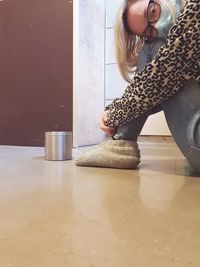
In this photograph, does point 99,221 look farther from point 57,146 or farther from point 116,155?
point 57,146

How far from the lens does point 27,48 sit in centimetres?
171

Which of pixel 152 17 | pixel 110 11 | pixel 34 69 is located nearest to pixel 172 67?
pixel 152 17

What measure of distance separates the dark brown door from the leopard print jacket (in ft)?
3.10

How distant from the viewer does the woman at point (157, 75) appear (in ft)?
2.09

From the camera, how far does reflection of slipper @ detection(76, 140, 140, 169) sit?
860mm

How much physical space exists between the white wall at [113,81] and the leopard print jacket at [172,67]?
140 cm

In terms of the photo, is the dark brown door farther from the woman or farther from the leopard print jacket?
the leopard print jacket

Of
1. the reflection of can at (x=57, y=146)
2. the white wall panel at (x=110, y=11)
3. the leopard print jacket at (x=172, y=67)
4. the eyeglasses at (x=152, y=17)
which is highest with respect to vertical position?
the white wall panel at (x=110, y=11)

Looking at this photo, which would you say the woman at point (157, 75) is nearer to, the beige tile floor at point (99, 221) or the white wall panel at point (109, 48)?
the beige tile floor at point (99, 221)

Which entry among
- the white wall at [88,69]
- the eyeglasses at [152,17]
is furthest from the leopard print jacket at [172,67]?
the white wall at [88,69]

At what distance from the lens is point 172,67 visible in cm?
65

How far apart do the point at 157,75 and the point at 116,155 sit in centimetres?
28

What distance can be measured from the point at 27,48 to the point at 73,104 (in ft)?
1.35

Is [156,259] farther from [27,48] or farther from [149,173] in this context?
[27,48]
